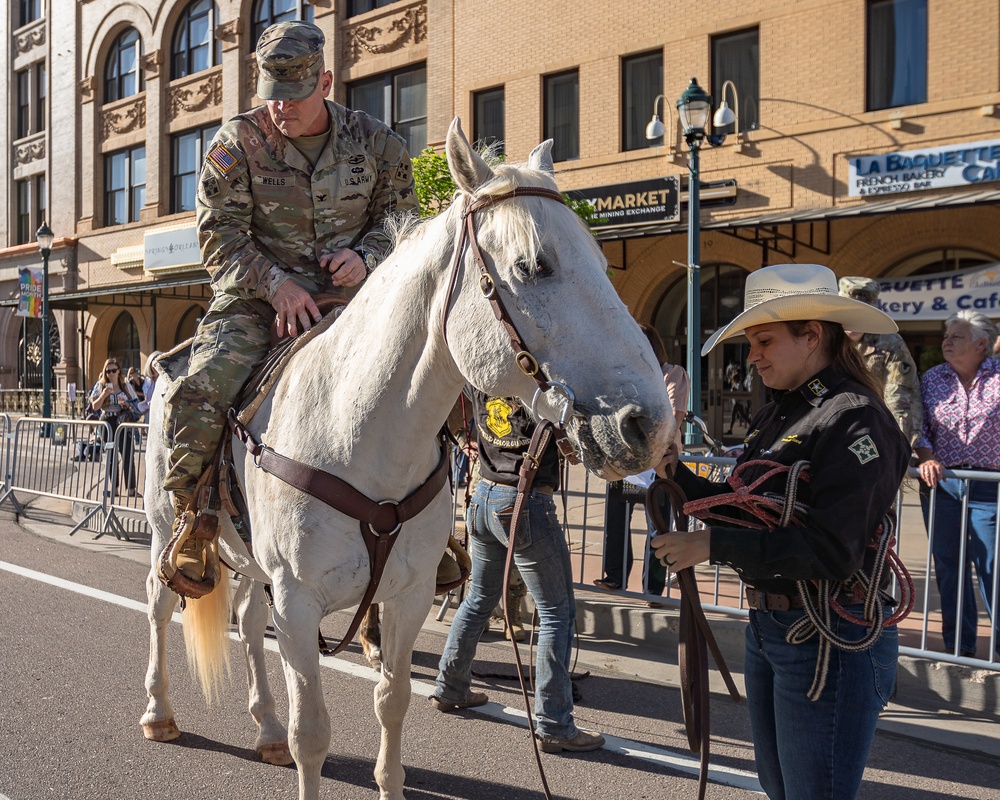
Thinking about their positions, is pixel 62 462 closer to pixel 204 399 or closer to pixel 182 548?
pixel 182 548

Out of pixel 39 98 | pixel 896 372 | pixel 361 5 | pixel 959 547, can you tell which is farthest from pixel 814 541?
pixel 39 98

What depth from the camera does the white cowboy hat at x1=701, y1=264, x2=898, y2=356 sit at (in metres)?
2.58

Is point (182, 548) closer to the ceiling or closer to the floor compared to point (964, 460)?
closer to the floor

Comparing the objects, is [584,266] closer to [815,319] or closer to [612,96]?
[815,319]

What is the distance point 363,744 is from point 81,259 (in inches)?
1197

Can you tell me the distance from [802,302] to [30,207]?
120 ft

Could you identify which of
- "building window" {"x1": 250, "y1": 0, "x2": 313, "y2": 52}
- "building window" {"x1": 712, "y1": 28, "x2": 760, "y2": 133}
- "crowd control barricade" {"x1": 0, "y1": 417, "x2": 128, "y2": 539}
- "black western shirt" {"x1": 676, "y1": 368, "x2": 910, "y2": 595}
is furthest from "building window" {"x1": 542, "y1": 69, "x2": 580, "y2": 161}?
"black western shirt" {"x1": 676, "y1": 368, "x2": 910, "y2": 595}

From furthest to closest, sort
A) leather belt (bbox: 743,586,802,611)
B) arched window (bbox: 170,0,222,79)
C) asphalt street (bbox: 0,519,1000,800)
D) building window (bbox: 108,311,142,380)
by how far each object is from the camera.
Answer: building window (bbox: 108,311,142,380) → arched window (bbox: 170,0,222,79) → asphalt street (bbox: 0,519,1000,800) → leather belt (bbox: 743,586,802,611)

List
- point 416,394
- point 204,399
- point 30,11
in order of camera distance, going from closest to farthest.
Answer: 1. point 416,394
2. point 204,399
3. point 30,11

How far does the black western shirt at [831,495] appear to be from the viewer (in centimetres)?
231

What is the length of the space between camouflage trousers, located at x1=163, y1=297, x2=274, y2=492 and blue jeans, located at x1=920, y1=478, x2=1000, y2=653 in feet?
14.6

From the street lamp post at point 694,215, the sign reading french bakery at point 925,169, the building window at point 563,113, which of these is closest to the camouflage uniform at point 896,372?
the street lamp post at point 694,215

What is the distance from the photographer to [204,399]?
11.1 feet

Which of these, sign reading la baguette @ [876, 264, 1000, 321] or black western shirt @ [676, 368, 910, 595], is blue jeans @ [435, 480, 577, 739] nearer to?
black western shirt @ [676, 368, 910, 595]
